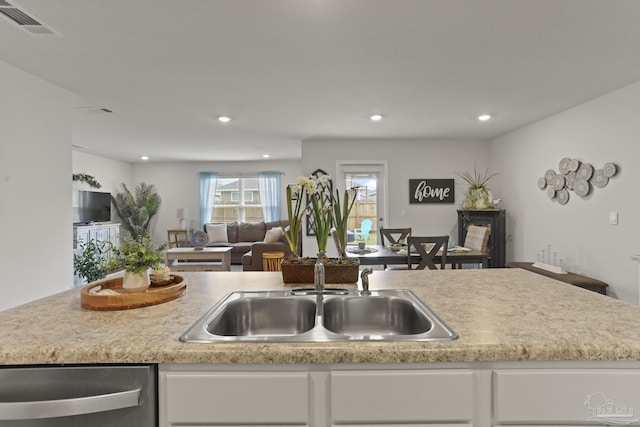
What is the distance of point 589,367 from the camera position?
94cm

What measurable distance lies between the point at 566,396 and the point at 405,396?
1.44 ft

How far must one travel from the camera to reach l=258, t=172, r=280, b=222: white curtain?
27.2 feet

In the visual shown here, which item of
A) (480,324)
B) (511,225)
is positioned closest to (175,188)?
(511,225)

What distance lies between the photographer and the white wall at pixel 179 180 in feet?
27.4

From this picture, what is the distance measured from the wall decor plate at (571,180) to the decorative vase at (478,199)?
1.24 metres

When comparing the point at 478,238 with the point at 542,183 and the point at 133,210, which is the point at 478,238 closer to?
the point at 542,183

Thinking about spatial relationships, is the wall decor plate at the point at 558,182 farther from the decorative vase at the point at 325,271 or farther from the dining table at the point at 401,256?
the decorative vase at the point at 325,271

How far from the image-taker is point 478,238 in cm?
441

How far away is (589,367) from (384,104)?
3.32 metres

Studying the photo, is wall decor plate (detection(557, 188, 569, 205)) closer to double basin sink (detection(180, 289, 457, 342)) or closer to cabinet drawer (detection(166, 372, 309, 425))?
double basin sink (detection(180, 289, 457, 342))

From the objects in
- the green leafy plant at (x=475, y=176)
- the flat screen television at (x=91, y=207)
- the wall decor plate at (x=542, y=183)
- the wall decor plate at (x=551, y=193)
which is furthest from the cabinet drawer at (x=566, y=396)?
the flat screen television at (x=91, y=207)

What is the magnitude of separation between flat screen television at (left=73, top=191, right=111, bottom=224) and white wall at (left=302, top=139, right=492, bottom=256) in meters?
4.26

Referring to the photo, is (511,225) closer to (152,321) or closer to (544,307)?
(544,307)

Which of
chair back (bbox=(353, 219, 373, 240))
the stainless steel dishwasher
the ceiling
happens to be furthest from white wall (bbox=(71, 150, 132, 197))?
the stainless steel dishwasher
